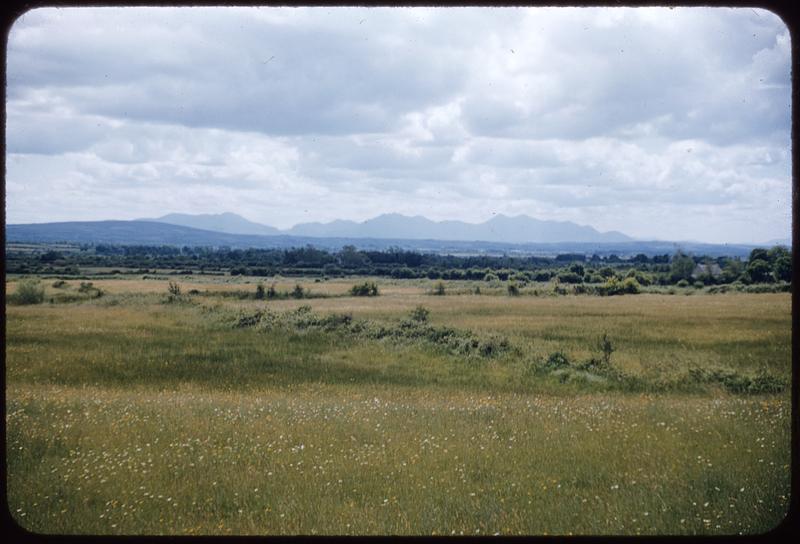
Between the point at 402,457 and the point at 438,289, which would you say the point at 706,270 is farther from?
the point at 402,457

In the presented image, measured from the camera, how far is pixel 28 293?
35.8 meters

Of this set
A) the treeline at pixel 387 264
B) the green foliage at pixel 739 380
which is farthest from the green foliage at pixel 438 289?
the green foliage at pixel 739 380

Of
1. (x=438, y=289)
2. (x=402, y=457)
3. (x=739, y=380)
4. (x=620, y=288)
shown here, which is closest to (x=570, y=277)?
(x=620, y=288)

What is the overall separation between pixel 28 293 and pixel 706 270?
4018 centimetres

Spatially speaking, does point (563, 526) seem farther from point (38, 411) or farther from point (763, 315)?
point (763, 315)

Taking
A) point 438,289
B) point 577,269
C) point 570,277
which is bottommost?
point 438,289

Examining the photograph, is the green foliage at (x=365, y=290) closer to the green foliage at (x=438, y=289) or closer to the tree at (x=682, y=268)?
the green foliage at (x=438, y=289)

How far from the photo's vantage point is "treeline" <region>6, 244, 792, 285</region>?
138ft

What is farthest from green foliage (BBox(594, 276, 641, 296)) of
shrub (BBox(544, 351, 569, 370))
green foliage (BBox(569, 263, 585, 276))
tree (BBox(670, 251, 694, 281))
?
shrub (BBox(544, 351, 569, 370))

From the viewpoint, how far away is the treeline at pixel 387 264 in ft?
138

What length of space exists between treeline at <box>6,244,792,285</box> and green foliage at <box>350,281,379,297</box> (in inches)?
218

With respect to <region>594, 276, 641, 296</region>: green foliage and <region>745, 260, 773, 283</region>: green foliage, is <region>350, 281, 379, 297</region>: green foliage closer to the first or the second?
<region>594, 276, 641, 296</region>: green foliage

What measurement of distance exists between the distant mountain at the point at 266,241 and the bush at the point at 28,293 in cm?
290
